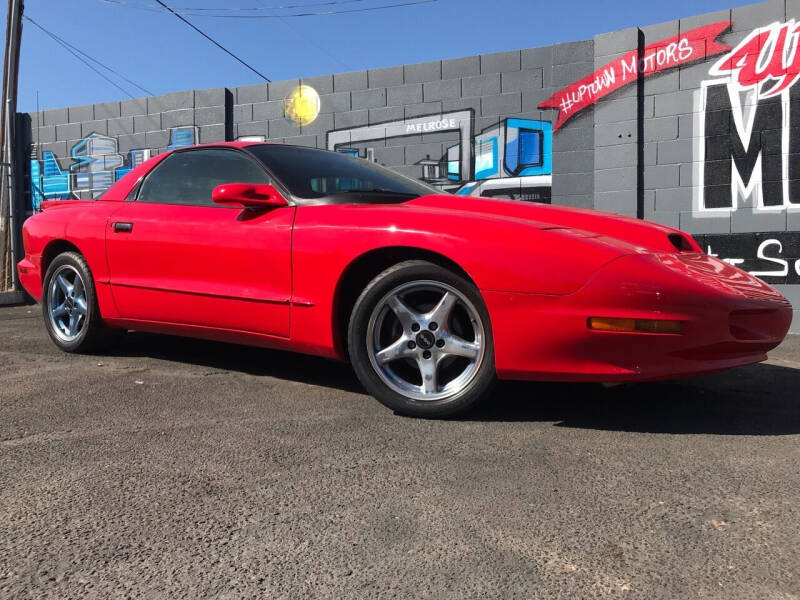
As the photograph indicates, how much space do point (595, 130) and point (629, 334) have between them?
5135 mm

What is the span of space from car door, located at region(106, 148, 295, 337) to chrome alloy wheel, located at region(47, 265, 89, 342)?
441mm

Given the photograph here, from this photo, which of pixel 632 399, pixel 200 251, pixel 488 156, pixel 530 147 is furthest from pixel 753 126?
pixel 200 251

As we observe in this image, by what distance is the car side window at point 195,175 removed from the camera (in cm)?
348

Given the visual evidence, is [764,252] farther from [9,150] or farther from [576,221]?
[9,150]

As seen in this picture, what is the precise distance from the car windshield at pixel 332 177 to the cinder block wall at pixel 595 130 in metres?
3.90

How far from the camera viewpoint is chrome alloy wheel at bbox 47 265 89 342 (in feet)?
13.1

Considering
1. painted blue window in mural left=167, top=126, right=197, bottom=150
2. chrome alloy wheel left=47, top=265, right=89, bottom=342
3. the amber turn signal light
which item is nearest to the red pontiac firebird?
the amber turn signal light

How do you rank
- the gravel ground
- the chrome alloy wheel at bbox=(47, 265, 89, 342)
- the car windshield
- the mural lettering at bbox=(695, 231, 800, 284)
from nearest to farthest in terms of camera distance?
the gravel ground → the car windshield → the chrome alloy wheel at bbox=(47, 265, 89, 342) → the mural lettering at bbox=(695, 231, 800, 284)

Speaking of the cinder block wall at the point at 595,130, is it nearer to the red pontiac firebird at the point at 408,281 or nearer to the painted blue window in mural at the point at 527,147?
the painted blue window in mural at the point at 527,147

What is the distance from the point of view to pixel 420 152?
26.0ft

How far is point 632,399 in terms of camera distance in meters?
3.02

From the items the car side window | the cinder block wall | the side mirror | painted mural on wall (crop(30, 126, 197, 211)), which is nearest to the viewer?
the side mirror

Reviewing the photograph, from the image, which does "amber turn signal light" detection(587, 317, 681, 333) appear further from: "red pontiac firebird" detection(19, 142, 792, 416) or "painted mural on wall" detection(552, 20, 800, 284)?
"painted mural on wall" detection(552, 20, 800, 284)

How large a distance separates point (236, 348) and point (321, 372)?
1.01 metres
